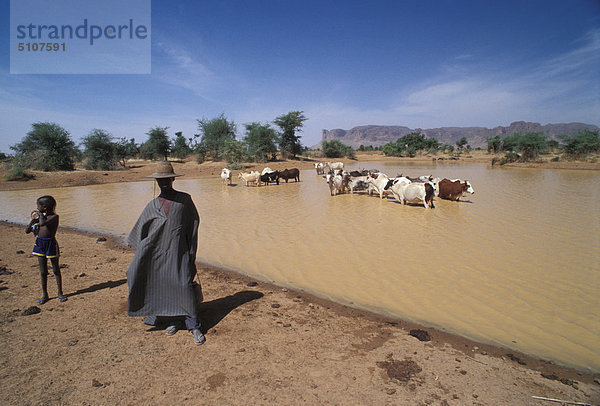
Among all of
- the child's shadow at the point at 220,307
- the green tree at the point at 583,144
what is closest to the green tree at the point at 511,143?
the green tree at the point at 583,144

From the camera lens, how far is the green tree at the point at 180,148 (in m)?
41.7

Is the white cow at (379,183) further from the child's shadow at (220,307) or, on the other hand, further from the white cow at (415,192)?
the child's shadow at (220,307)

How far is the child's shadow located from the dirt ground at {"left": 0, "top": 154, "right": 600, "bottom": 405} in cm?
2

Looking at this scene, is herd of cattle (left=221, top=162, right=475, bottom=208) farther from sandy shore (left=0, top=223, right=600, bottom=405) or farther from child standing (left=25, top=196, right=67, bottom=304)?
child standing (left=25, top=196, right=67, bottom=304)

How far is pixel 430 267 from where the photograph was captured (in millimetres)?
5113

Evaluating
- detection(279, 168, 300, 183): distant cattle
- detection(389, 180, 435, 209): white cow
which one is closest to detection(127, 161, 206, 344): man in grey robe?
detection(389, 180, 435, 209): white cow

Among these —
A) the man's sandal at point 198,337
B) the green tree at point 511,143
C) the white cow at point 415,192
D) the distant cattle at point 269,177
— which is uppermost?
the green tree at point 511,143

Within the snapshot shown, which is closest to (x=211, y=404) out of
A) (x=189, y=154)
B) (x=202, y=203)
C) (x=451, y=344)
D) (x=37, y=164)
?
(x=451, y=344)

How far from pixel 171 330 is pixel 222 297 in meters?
1.01

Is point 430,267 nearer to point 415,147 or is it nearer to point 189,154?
point 189,154

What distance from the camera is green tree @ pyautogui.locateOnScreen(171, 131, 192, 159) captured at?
41.7 metres

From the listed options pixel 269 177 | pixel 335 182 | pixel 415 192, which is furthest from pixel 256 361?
pixel 269 177

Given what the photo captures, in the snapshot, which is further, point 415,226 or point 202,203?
point 202,203

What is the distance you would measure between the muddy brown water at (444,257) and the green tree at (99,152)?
770 inches
